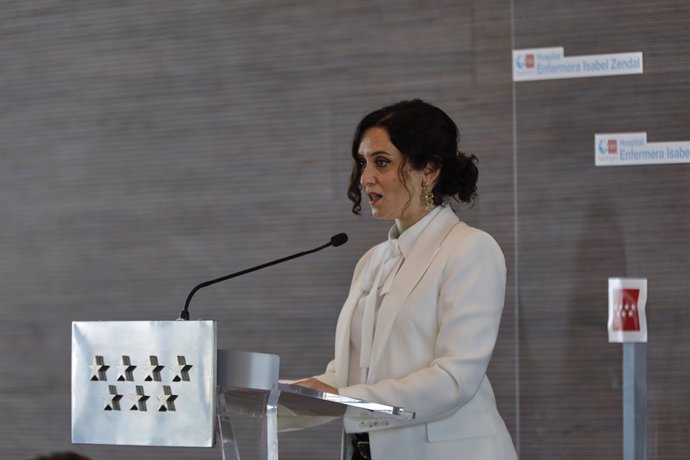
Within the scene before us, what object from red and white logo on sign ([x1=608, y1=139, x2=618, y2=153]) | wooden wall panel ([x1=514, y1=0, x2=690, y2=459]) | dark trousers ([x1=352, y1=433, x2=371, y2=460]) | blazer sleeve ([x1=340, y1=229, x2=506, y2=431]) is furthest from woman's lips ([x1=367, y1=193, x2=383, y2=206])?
red and white logo on sign ([x1=608, y1=139, x2=618, y2=153])

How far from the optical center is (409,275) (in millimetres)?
2395

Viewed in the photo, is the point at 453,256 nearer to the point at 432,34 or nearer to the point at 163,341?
the point at 163,341

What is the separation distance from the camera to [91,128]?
14.0 ft

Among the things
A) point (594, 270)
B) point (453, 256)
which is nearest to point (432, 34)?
point (594, 270)

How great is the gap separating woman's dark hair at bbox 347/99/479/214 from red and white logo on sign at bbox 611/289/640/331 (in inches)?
47.3

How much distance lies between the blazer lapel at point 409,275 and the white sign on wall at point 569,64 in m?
1.36

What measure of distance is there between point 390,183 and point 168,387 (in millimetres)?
951

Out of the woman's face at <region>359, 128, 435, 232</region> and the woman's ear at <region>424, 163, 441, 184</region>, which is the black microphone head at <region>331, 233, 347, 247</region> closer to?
the woman's face at <region>359, 128, 435, 232</region>

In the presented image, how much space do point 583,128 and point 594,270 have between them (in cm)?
50

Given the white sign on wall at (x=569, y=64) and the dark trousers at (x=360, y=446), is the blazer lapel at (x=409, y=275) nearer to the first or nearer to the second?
the dark trousers at (x=360, y=446)

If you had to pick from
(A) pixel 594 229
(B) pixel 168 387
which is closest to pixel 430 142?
(B) pixel 168 387

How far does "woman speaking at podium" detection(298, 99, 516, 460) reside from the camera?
221cm

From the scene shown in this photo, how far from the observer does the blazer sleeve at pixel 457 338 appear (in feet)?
7.12

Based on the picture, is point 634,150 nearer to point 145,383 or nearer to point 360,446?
point 360,446
